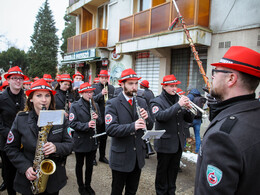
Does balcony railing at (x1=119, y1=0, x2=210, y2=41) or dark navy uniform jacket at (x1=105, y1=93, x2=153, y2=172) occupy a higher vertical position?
balcony railing at (x1=119, y1=0, x2=210, y2=41)

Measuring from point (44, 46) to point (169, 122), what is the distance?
3218 centimetres

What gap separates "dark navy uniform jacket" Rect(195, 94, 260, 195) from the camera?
1240 mm

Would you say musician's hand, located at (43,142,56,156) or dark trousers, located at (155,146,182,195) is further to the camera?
dark trousers, located at (155,146,182,195)

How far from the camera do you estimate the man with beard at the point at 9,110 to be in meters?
3.32

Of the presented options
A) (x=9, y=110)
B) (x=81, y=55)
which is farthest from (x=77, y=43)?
(x=9, y=110)

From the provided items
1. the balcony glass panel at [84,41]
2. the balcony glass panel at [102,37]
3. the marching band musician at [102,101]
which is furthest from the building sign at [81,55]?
the marching band musician at [102,101]

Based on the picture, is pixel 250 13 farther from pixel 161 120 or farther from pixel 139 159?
pixel 139 159

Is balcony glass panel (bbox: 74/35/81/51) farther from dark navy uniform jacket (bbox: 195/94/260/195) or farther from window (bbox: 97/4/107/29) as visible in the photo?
dark navy uniform jacket (bbox: 195/94/260/195)

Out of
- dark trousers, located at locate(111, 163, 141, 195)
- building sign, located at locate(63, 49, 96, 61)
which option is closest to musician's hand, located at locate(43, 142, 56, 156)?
dark trousers, located at locate(111, 163, 141, 195)

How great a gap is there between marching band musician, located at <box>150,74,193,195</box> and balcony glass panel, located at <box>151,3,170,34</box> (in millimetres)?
5789

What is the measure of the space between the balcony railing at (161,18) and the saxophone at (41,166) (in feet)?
23.1

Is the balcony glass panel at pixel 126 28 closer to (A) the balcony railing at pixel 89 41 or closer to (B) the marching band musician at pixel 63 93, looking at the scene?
(A) the balcony railing at pixel 89 41

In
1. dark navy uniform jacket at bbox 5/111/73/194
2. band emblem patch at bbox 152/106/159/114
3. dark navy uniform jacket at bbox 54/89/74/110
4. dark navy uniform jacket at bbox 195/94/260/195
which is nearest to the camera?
dark navy uniform jacket at bbox 195/94/260/195

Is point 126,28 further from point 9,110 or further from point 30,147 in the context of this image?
point 30,147
